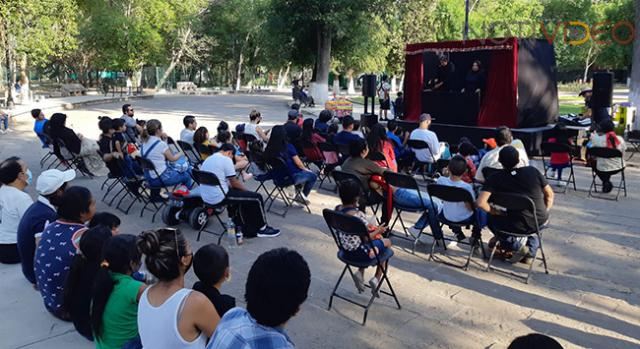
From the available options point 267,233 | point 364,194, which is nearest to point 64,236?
point 267,233

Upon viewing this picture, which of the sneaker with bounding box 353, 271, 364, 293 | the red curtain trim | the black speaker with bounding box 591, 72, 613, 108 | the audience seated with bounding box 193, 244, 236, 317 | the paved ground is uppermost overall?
the red curtain trim

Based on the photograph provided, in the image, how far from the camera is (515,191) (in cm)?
517

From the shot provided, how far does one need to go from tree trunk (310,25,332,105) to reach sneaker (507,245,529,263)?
71.0ft

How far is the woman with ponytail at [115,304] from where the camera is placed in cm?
300

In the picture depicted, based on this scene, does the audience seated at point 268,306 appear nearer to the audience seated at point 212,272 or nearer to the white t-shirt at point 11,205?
the audience seated at point 212,272

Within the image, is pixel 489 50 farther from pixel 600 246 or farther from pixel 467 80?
pixel 600 246

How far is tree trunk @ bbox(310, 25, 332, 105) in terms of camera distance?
2688 cm

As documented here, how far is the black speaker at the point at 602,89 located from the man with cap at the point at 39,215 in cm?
1273

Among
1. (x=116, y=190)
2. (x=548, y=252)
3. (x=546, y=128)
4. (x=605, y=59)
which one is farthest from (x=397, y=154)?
(x=605, y=59)

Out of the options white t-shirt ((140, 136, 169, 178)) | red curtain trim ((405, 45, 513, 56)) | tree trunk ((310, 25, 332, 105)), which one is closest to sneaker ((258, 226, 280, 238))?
white t-shirt ((140, 136, 169, 178))

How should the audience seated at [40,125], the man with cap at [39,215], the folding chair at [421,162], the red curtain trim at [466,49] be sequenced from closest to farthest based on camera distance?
the man with cap at [39,215]
the folding chair at [421,162]
the audience seated at [40,125]
the red curtain trim at [466,49]

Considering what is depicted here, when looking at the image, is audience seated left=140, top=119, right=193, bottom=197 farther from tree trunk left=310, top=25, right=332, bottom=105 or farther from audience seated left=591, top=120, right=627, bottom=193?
tree trunk left=310, top=25, right=332, bottom=105

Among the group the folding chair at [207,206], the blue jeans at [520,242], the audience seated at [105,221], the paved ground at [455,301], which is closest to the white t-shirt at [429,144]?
the paved ground at [455,301]

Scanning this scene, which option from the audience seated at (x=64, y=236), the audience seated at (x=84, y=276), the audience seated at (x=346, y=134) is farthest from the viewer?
the audience seated at (x=346, y=134)
